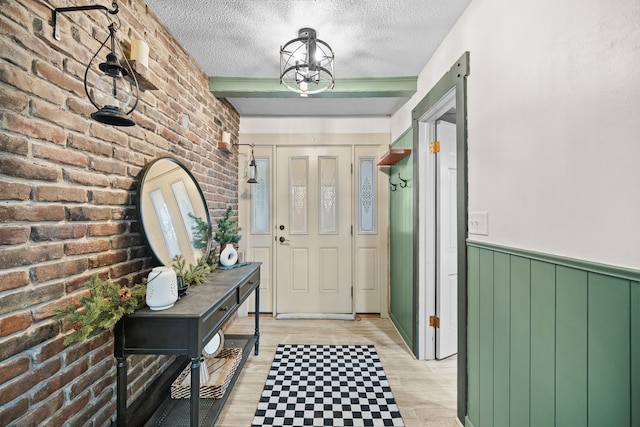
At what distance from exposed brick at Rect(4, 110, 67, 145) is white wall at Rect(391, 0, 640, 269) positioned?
5.98 ft

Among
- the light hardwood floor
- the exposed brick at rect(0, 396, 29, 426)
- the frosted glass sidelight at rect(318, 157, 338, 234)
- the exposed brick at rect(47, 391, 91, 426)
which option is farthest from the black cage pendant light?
the frosted glass sidelight at rect(318, 157, 338, 234)

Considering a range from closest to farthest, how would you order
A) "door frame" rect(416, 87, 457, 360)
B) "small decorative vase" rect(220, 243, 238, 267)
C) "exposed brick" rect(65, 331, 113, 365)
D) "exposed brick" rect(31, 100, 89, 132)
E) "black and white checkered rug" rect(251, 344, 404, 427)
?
"exposed brick" rect(31, 100, 89, 132), "exposed brick" rect(65, 331, 113, 365), "black and white checkered rug" rect(251, 344, 404, 427), "small decorative vase" rect(220, 243, 238, 267), "door frame" rect(416, 87, 457, 360)

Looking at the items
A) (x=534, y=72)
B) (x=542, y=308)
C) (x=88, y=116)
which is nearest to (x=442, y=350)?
(x=542, y=308)

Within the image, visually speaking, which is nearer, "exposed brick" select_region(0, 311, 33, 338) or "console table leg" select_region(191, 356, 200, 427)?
"exposed brick" select_region(0, 311, 33, 338)

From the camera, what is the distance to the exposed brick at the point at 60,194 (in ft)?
3.49

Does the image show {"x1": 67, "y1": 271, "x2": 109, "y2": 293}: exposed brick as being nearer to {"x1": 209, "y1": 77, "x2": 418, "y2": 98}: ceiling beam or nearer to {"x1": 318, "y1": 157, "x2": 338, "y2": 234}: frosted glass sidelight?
{"x1": 209, "y1": 77, "x2": 418, "y2": 98}: ceiling beam

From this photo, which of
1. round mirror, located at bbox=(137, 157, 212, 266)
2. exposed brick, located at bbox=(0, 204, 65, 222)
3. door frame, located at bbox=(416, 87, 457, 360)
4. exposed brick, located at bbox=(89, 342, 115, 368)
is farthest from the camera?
door frame, located at bbox=(416, 87, 457, 360)

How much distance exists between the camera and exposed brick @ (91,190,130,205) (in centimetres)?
134

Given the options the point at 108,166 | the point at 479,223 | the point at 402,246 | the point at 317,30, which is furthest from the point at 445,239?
the point at 108,166

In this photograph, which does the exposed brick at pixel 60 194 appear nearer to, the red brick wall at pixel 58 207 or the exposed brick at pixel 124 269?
the red brick wall at pixel 58 207

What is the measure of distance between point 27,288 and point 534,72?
200 centimetres

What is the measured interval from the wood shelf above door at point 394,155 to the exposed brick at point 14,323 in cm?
257

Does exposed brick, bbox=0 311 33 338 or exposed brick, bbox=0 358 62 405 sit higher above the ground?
exposed brick, bbox=0 311 33 338

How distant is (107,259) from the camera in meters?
1.42
